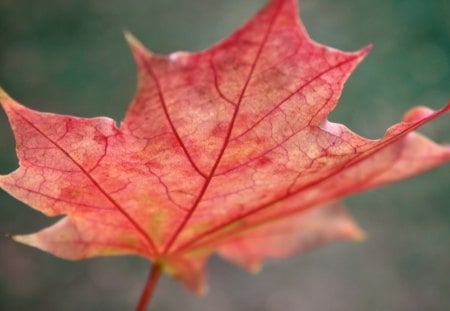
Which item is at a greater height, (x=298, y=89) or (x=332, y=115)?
(x=332, y=115)

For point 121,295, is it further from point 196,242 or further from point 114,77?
point 196,242

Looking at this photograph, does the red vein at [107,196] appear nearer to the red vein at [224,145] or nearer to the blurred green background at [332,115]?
the red vein at [224,145]

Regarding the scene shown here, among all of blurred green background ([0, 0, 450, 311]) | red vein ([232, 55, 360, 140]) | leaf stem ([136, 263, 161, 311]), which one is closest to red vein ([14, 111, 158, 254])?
leaf stem ([136, 263, 161, 311])

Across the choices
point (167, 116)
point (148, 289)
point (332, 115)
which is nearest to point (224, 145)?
point (167, 116)

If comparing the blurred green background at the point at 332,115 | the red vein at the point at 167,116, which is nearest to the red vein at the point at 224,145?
the red vein at the point at 167,116

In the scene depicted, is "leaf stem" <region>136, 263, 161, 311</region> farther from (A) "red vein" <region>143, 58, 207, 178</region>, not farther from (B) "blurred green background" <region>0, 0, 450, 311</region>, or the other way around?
(B) "blurred green background" <region>0, 0, 450, 311</region>

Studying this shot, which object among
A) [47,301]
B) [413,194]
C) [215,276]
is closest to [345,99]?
[413,194]

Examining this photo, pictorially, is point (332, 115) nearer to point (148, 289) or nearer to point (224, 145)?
point (148, 289)

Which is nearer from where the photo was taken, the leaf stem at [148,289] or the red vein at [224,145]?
the red vein at [224,145]
